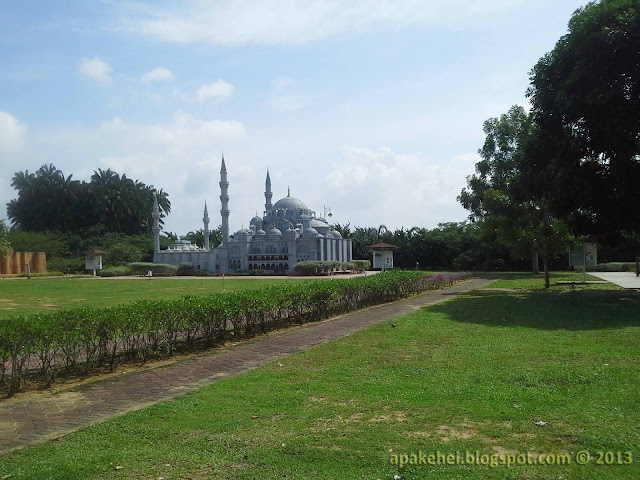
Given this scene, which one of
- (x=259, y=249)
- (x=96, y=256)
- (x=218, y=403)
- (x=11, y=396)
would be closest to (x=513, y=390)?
(x=218, y=403)

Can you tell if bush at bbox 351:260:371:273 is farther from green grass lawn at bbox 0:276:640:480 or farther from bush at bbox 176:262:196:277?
green grass lawn at bbox 0:276:640:480

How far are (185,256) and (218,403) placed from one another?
61896 mm

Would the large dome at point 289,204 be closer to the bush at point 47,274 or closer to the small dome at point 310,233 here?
the small dome at point 310,233

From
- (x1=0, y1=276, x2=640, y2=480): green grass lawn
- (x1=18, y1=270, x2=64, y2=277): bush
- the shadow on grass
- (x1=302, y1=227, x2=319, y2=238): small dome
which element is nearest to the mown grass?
the shadow on grass

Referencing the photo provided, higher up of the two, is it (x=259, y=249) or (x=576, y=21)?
(x=576, y=21)

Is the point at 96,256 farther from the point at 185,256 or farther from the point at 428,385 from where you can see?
the point at 428,385

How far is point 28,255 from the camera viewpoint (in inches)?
2322

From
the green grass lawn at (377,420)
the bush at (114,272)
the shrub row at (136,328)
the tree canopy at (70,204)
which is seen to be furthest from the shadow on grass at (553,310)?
the tree canopy at (70,204)

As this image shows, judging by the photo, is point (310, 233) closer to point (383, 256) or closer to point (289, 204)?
point (289, 204)

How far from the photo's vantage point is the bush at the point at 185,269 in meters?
62.1

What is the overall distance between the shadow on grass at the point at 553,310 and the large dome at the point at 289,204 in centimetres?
5480

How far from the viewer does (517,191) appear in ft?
74.2

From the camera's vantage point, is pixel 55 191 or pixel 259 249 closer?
pixel 259 249

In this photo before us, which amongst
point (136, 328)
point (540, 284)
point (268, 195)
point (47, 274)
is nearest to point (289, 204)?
point (268, 195)
